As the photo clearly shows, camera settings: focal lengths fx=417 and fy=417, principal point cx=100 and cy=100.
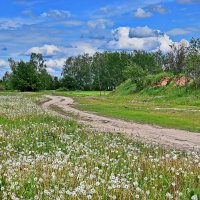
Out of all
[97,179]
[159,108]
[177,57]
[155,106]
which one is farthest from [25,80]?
[97,179]

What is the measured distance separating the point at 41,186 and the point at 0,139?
30.0ft

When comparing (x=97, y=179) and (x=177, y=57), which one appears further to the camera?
Answer: (x=177, y=57)

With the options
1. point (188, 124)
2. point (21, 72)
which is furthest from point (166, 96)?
point (21, 72)

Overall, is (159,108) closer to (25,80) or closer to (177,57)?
(177,57)

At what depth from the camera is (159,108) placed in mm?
50781

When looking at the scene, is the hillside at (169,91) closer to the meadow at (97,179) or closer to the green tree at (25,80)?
the meadow at (97,179)

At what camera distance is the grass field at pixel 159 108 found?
34056 millimetres

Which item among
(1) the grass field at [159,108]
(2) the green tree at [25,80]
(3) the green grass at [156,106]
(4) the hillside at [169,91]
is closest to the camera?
(1) the grass field at [159,108]

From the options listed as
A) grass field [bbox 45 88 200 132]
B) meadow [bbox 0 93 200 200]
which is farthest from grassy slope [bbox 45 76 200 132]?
meadow [bbox 0 93 200 200]

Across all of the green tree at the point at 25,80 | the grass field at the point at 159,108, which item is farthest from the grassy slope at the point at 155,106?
the green tree at the point at 25,80

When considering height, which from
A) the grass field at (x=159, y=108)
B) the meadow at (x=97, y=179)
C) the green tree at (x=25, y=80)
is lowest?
the grass field at (x=159, y=108)

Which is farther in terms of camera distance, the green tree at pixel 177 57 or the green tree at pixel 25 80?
the green tree at pixel 25 80

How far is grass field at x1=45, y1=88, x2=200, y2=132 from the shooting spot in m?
34.1

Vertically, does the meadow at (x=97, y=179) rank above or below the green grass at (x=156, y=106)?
above
